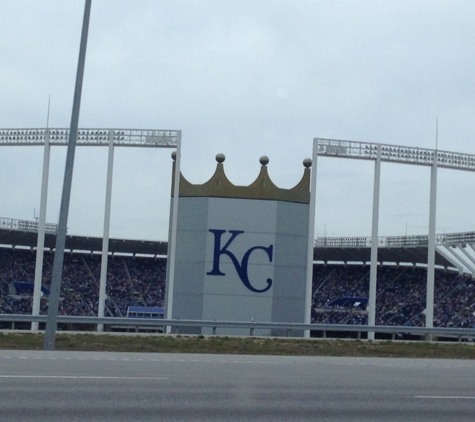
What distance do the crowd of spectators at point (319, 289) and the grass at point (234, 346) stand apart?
26.3 meters

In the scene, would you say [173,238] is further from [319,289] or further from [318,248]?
[319,289]

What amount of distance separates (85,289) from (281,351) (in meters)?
35.9

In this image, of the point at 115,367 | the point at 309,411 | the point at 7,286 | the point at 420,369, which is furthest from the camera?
the point at 7,286

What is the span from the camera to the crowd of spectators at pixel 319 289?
53375mm

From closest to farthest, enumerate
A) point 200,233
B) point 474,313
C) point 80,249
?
point 200,233, point 474,313, point 80,249

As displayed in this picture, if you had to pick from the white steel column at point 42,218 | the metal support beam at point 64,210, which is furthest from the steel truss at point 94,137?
the metal support beam at point 64,210

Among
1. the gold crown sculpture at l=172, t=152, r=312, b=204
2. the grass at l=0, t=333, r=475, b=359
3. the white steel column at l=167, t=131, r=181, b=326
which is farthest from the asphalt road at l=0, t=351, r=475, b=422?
the gold crown sculpture at l=172, t=152, r=312, b=204

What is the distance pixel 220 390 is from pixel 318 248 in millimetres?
43182

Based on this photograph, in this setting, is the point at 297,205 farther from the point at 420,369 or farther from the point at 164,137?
the point at 420,369

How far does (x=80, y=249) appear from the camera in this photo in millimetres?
59438

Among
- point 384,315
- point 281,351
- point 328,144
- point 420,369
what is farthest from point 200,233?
point 384,315

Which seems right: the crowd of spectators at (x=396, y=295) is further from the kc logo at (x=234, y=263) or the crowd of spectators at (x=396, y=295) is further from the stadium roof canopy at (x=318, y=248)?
Result: the kc logo at (x=234, y=263)

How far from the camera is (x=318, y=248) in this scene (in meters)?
55.5

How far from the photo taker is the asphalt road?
10.4 m
